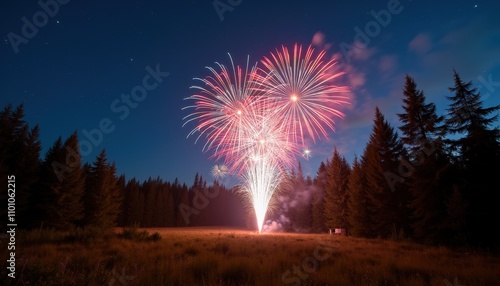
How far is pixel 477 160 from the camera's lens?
16.8 m

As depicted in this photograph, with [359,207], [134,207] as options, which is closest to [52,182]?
[359,207]

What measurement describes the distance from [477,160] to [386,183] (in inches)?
322

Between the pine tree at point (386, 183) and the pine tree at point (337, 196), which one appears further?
the pine tree at point (337, 196)

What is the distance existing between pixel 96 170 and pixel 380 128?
38237 mm

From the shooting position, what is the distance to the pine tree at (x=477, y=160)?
15461 mm

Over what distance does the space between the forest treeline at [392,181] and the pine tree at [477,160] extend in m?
0.05

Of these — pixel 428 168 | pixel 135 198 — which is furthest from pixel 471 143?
pixel 135 198

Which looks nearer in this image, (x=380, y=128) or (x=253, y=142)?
(x=253, y=142)

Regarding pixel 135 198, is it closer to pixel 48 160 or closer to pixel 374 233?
pixel 48 160

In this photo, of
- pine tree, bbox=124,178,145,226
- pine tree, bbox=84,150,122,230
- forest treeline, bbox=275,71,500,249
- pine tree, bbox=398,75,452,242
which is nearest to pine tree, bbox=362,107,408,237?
forest treeline, bbox=275,71,500,249

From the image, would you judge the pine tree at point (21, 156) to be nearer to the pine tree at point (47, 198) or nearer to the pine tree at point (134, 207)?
the pine tree at point (47, 198)

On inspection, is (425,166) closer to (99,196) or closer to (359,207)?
(359,207)

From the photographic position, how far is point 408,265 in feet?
29.3

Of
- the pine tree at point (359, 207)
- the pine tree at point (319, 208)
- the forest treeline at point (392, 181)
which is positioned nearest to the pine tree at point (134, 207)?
the forest treeline at point (392, 181)
